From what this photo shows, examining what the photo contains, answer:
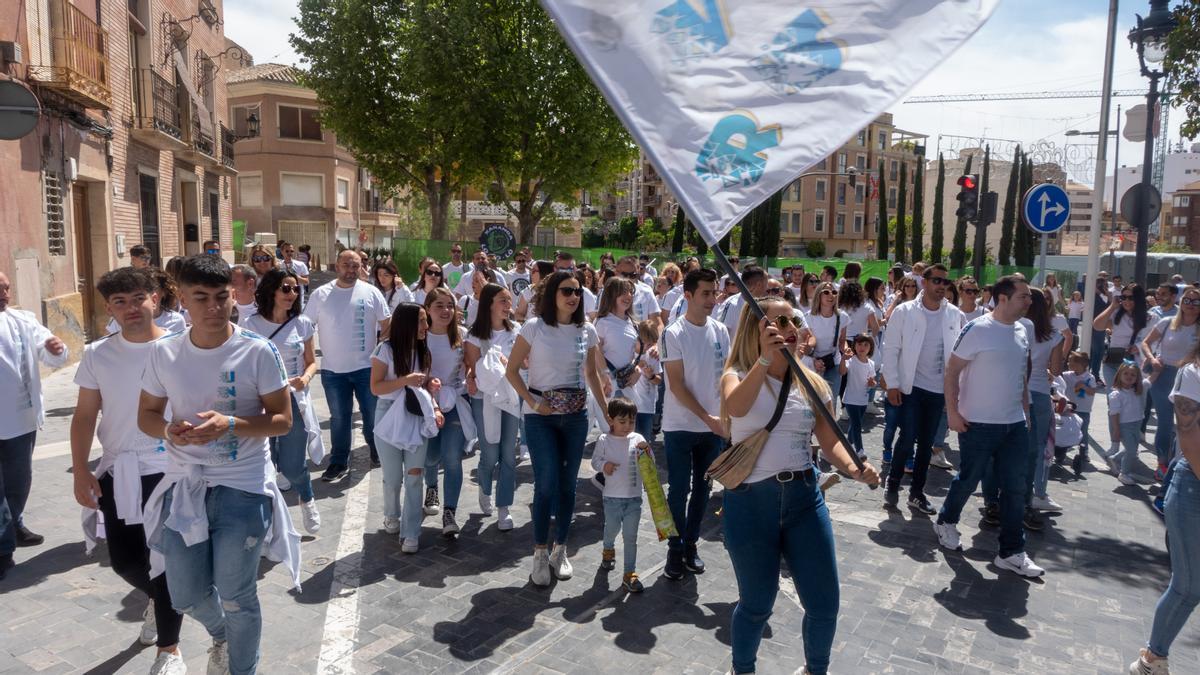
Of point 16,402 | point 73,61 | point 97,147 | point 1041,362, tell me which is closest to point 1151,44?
point 1041,362

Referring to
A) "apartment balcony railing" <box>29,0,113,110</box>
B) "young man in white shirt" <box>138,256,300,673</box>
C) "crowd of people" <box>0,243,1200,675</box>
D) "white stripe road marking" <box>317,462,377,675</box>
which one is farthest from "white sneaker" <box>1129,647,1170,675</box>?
"apartment balcony railing" <box>29,0,113,110</box>

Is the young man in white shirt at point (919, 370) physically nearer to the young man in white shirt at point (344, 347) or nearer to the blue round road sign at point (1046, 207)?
the blue round road sign at point (1046, 207)

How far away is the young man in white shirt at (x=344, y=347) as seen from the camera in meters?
7.13

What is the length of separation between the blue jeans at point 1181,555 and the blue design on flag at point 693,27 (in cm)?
291

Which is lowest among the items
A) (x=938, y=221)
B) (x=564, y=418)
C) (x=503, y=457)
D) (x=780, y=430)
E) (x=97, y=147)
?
(x=503, y=457)

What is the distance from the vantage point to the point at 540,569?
4.96 meters

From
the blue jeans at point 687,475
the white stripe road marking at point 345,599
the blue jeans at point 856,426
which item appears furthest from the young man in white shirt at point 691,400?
the blue jeans at point 856,426

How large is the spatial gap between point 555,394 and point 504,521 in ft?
4.71

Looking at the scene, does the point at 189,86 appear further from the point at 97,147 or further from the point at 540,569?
the point at 540,569

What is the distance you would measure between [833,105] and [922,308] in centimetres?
448

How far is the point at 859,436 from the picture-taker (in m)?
8.13

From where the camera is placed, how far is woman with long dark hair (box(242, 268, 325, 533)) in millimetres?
5648

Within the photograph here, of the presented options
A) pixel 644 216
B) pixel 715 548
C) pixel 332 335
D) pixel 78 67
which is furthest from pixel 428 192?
pixel 644 216

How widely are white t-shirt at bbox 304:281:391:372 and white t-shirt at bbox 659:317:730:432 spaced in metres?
3.19
